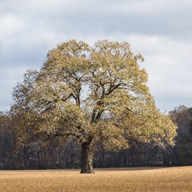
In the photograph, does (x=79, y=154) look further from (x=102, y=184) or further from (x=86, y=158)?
(x=102, y=184)

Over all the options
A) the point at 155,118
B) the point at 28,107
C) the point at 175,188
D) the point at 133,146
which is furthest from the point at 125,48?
the point at 133,146

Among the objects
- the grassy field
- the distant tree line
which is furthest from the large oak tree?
the distant tree line

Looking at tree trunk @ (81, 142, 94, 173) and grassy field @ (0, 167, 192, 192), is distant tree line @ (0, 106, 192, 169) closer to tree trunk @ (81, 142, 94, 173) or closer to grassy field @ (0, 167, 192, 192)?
tree trunk @ (81, 142, 94, 173)

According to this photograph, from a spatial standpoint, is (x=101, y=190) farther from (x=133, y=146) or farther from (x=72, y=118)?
(x=133, y=146)

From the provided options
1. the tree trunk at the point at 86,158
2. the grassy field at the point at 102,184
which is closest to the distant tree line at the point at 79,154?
the tree trunk at the point at 86,158

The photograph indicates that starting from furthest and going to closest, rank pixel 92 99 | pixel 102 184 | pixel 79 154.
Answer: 1. pixel 79 154
2. pixel 92 99
3. pixel 102 184

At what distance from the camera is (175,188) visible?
22203mm

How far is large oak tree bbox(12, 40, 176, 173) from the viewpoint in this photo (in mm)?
44281

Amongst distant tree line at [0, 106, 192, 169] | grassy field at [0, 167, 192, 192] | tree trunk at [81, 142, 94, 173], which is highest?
distant tree line at [0, 106, 192, 169]

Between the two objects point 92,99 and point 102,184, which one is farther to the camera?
point 92,99

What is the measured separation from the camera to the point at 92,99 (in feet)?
149

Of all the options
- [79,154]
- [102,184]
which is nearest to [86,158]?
[102,184]

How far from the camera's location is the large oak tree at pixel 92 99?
44281 mm

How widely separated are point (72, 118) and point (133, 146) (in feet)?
220
